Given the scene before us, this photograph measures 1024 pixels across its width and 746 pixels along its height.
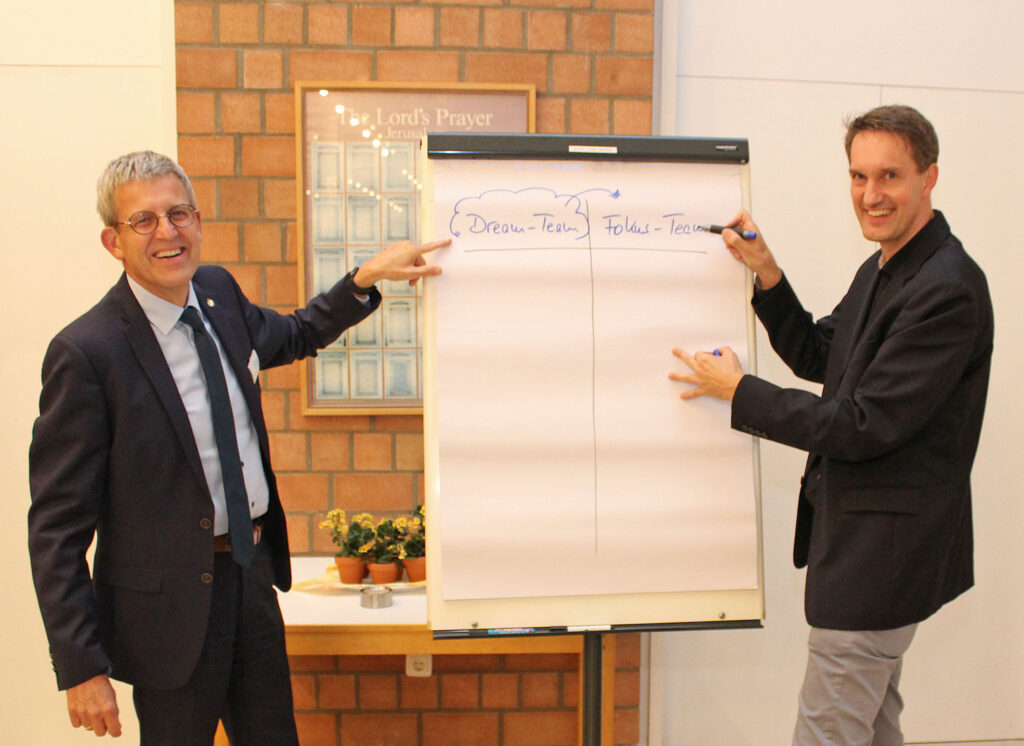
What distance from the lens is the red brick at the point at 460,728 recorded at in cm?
239

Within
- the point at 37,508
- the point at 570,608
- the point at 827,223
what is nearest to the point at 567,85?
the point at 827,223

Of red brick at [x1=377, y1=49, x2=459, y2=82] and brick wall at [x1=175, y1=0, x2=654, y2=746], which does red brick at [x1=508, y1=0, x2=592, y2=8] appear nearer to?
brick wall at [x1=175, y1=0, x2=654, y2=746]

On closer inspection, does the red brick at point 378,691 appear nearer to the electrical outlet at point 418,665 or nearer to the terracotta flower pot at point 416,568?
the electrical outlet at point 418,665

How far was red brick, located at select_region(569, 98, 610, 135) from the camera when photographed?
7.23 feet

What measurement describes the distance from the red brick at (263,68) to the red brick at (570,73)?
0.76m

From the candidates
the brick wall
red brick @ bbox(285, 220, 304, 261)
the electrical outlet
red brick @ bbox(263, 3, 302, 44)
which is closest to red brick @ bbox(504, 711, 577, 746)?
the brick wall

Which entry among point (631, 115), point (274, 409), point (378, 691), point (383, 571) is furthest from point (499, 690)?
point (631, 115)

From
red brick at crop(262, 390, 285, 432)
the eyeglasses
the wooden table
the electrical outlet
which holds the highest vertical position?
the eyeglasses

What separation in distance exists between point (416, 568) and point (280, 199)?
1.10 metres

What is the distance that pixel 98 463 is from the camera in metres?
1.33

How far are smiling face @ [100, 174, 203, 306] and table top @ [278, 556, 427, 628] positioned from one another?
3.00ft

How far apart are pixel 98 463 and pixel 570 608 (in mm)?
921

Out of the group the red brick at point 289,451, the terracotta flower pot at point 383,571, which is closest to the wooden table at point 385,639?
the terracotta flower pot at point 383,571

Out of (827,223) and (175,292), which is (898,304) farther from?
(175,292)
